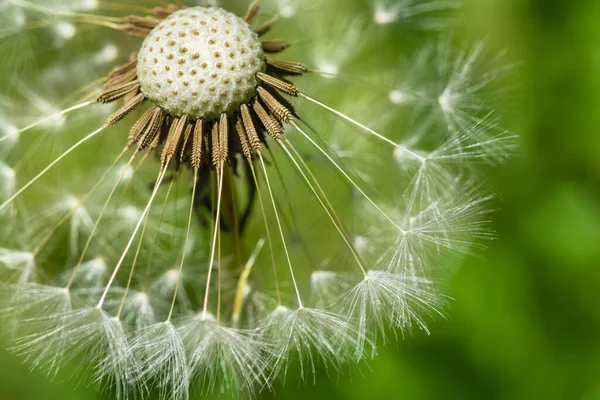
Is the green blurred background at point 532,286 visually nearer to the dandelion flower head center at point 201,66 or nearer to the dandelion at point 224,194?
the dandelion at point 224,194

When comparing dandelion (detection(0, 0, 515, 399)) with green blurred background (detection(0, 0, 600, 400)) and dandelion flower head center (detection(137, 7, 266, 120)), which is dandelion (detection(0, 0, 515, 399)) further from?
green blurred background (detection(0, 0, 600, 400))

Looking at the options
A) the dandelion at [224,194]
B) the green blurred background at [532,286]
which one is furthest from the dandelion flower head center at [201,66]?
the green blurred background at [532,286]

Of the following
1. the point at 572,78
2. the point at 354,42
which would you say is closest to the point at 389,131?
the point at 354,42

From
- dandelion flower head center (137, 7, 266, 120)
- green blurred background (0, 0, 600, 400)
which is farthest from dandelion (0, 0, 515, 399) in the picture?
green blurred background (0, 0, 600, 400)

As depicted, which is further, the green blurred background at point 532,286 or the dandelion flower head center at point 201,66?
the green blurred background at point 532,286

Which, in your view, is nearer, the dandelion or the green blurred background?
the dandelion
